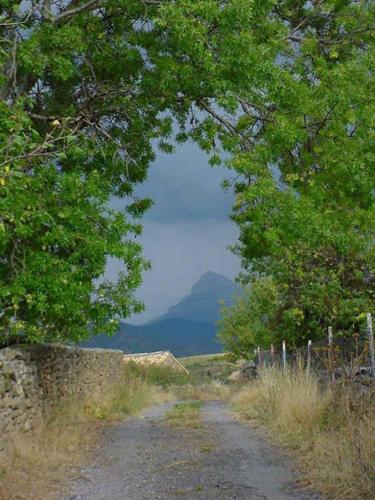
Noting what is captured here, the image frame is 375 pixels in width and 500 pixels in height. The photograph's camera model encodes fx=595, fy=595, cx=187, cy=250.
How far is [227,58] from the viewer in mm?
10953

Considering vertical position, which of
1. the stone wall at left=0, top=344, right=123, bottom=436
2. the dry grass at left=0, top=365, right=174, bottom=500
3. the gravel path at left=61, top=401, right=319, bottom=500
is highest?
the stone wall at left=0, top=344, right=123, bottom=436

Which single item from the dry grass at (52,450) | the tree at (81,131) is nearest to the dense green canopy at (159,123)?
the tree at (81,131)

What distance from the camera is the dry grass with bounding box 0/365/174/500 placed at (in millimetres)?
7367

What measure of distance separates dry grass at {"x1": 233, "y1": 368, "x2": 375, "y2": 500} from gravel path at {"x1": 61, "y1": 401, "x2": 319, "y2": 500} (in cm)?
33

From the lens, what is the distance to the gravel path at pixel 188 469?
7105 millimetres

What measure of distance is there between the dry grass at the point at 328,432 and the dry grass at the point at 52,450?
131 inches

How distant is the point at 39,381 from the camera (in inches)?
480

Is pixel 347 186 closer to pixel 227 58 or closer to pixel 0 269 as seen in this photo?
pixel 227 58

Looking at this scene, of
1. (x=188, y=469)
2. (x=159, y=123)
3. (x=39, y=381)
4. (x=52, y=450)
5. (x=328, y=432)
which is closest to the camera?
(x=188, y=469)

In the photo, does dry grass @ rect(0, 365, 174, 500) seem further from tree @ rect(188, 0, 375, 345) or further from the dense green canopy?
tree @ rect(188, 0, 375, 345)

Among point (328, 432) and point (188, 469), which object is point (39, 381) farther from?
point (328, 432)

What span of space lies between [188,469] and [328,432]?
2.16 m

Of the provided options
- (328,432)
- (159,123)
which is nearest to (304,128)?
(159,123)

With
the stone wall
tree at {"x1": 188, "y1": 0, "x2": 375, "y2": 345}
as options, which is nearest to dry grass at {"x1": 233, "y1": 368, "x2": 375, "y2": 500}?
tree at {"x1": 188, "y1": 0, "x2": 375, "y2": 345}
